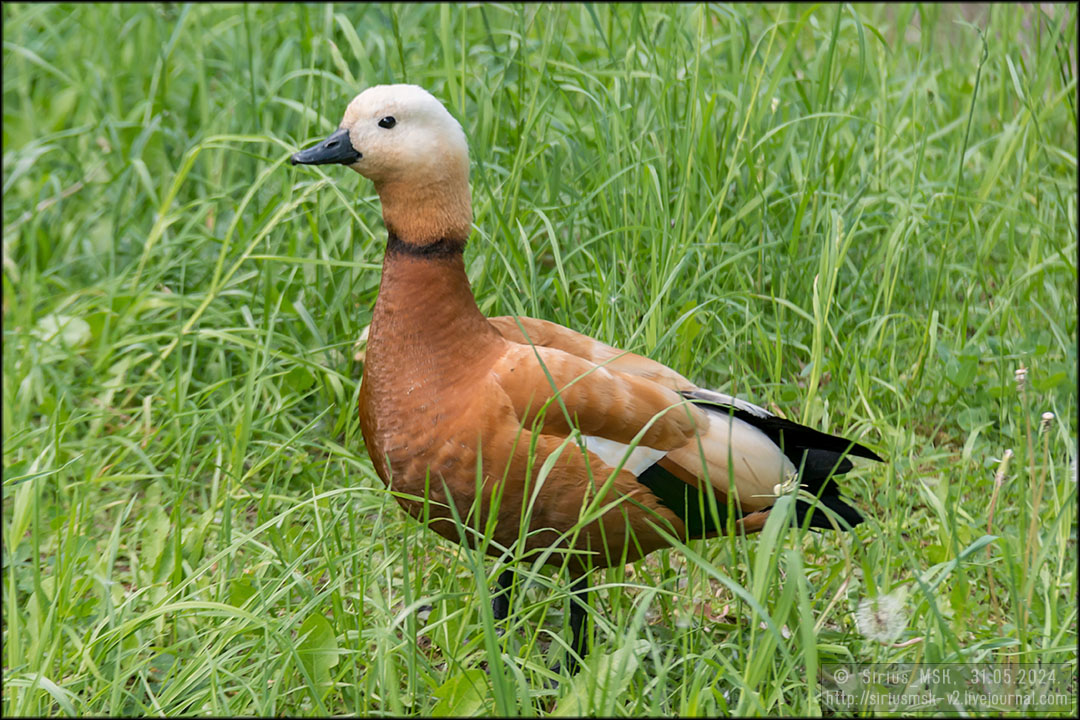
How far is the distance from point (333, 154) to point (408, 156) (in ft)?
0.56

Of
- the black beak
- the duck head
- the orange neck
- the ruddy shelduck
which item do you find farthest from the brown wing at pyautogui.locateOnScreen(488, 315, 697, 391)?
the black beak

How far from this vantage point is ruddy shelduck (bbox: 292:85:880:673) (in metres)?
2.37

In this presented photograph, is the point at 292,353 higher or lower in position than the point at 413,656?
higher

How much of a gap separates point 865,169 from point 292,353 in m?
1.77

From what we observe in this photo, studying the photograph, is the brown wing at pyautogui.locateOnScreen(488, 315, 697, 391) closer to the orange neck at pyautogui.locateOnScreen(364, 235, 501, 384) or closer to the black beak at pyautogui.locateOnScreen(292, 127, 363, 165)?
the orange neck at pyautogui.locateOnScreen(364, 235, 501, 384)

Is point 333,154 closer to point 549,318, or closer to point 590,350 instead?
point 590,350

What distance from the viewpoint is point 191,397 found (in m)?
3.11

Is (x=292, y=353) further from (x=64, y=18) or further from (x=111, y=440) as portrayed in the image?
(x=64, y=18)

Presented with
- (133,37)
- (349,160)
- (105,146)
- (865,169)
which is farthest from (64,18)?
(865,169)

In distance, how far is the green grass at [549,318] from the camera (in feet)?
7.25

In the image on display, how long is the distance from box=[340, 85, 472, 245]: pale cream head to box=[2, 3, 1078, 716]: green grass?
0.49 metres

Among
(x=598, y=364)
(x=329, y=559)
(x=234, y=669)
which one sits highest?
(x=598, y=364)

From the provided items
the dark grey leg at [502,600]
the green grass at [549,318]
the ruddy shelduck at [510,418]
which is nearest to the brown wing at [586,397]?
the ruddy shelduck at [510,418]

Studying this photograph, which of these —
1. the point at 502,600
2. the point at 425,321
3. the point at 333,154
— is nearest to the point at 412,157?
the point at 333,154
